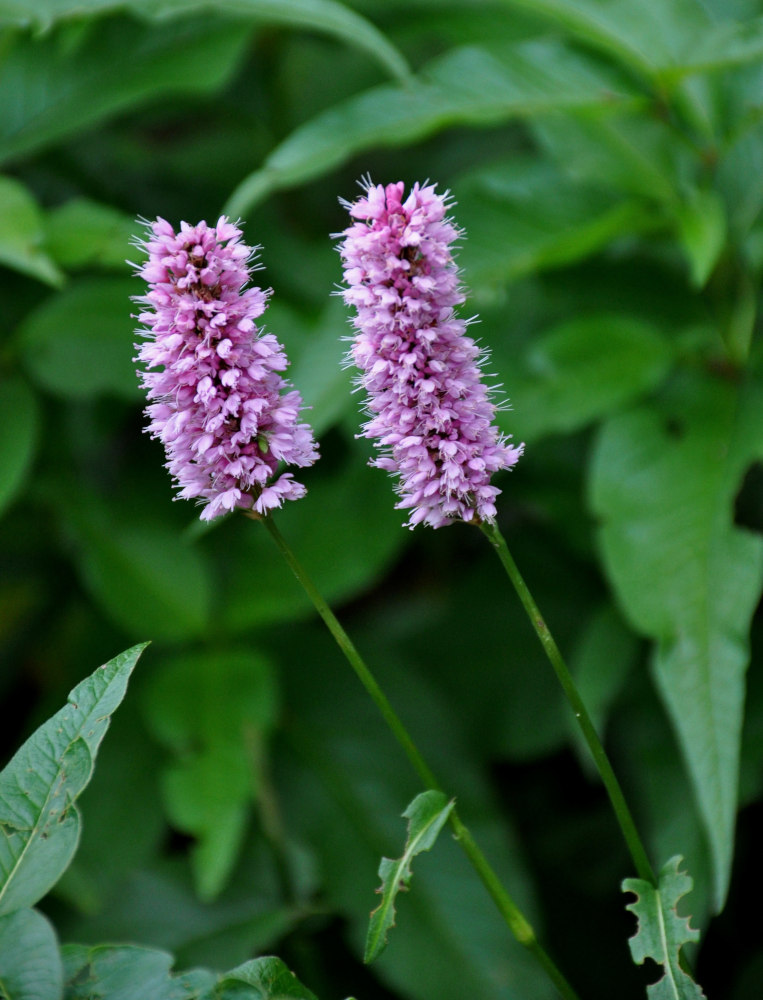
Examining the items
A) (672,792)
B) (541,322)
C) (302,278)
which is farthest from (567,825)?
(302,278)

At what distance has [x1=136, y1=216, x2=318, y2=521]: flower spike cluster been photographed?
883 mm

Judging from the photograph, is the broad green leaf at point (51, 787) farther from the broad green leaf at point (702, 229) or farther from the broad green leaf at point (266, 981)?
the broad green leaf at point (702, 229)

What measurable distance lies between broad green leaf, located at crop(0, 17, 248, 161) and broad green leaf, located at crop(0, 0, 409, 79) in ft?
0.40

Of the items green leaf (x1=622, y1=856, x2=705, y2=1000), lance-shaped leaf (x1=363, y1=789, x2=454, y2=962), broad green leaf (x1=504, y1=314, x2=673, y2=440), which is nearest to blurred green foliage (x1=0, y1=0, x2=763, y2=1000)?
broad green leaf (x1=504, y1=314, x2=673, y2=440)

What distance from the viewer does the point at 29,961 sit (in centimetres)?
95

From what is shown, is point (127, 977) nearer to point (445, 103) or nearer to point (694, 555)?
point (694, 555)

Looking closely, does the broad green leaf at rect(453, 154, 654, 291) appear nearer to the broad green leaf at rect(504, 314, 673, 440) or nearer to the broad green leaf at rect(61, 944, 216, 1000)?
the broad green leaf at rect(504, 314, 673, 440)

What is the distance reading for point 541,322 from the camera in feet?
7.34

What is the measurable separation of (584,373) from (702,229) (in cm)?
32

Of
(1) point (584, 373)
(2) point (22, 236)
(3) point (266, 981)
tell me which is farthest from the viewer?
(1) point (584, 373)

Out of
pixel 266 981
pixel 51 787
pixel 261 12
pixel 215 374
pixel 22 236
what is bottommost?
pixel 266 981

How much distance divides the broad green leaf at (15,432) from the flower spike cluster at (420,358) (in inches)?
41.4

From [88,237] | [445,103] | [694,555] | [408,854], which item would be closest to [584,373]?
[694,555]

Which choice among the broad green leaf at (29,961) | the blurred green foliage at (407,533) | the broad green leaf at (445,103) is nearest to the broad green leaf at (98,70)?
the blurred green foliage at (407,533)
